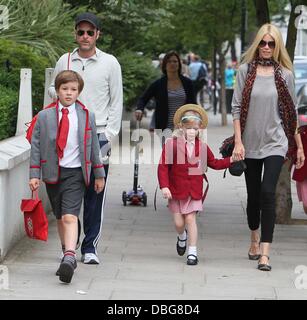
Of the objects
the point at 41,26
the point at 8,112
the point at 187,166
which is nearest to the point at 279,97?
the point at 187,166

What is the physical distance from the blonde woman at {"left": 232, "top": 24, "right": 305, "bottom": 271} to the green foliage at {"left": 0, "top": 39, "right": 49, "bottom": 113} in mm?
4154

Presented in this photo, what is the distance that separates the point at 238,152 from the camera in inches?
297

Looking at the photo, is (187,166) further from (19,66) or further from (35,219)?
(19,66)

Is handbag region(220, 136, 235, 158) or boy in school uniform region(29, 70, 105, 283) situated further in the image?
handbag region(220, 136, 235, 158)

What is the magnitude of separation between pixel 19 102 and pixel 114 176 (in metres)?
4.44

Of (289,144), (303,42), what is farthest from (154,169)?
(303,42)

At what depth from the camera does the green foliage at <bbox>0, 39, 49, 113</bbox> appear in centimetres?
1115

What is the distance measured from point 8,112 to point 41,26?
3323mm

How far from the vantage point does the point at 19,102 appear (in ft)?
32.3

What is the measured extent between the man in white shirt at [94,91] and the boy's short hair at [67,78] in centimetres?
40

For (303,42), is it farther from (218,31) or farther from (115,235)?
(115,235)

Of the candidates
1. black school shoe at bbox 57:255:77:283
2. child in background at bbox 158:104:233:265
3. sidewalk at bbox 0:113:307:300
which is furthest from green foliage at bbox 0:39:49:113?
black school shoe at bbox 57:255:77:283

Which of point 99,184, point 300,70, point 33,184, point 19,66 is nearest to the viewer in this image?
point 33,184

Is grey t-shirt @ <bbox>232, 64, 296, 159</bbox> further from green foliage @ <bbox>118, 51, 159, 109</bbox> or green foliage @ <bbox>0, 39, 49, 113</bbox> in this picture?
green foliage @ <bbox>118, 51, 159, 109</bbox>
